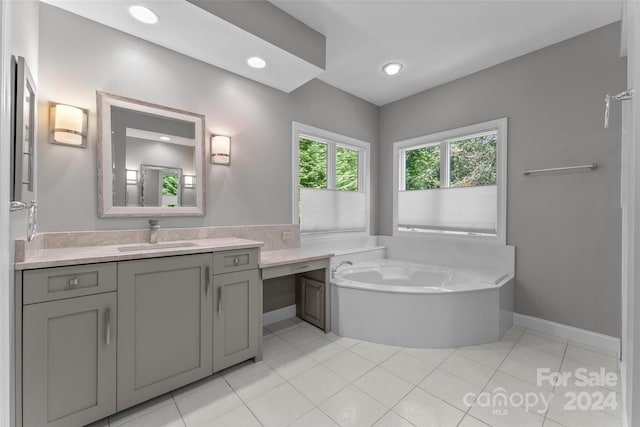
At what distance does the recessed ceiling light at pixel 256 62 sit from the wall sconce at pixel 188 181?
111 centimetres

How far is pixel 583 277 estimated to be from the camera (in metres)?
2.33

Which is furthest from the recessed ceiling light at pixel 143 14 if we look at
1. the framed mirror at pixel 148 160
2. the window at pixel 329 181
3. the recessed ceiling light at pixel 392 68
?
the recessed ceiling light at pixel 392 68

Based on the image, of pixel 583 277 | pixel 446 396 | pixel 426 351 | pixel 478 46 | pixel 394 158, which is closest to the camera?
pixel 446 396

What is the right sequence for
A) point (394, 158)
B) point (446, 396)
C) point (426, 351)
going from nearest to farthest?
point (446, 396) < point (426, 351) < point (394, 158)

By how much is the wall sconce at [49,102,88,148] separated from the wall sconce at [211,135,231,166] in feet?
2.87

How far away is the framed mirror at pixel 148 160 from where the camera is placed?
1.88 metres

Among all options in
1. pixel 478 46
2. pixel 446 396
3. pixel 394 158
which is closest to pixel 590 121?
pixel 478 46

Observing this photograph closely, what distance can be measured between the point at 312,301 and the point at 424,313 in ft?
3.50

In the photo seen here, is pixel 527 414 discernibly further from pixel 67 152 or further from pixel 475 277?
pixel 67 152

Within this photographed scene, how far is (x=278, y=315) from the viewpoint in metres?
2.79

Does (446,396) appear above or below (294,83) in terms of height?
below

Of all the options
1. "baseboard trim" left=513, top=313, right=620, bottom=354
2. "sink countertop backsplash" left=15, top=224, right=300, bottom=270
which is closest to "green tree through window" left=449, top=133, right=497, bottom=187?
"baseboard trim" left=513, top=313, right=620, bottom=354

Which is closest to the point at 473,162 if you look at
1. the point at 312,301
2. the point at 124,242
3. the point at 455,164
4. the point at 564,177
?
the point at 455,164

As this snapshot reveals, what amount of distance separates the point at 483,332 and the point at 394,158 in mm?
2369
